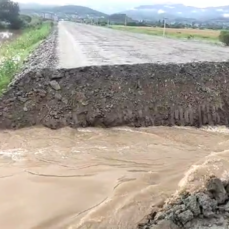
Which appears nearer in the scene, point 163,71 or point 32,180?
point 32,180

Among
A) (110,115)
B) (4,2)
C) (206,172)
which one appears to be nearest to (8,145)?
(110,115)

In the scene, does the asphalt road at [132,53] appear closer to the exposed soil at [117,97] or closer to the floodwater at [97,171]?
the exposed soil at [117,97]

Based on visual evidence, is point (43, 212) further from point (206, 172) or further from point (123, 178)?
point (206, 172)

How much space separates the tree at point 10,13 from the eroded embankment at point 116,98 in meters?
60.2

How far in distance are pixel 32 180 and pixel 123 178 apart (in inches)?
79.3

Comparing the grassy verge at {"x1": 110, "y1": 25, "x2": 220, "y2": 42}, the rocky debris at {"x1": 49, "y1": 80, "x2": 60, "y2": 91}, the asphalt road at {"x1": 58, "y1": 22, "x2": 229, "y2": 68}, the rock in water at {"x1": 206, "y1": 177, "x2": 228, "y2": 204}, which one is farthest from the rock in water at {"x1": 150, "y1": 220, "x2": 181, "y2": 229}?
the grassy verge at {"x1": 110, "y1": 25, "x2": 220, "y2": 42}

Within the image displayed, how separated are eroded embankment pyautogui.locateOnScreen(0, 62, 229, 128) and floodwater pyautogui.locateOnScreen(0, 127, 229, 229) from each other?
50 centimetres

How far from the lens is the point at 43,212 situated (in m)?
8.83

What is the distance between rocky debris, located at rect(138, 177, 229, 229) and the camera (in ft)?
26.1

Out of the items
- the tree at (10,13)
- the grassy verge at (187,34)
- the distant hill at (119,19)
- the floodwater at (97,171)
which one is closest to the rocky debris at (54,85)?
the floodwater at (97,171)

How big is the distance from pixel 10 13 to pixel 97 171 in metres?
67.8

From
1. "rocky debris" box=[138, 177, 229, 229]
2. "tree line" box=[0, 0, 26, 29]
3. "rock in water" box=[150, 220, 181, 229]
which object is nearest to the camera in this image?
"rock in water" box=[150, 220, 181, 229]

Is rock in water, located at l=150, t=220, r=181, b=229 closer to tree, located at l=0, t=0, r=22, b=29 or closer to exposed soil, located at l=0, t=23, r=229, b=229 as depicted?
exposed soil, located at l=0, t=23, r=229, b=229

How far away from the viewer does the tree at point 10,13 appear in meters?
72.9
